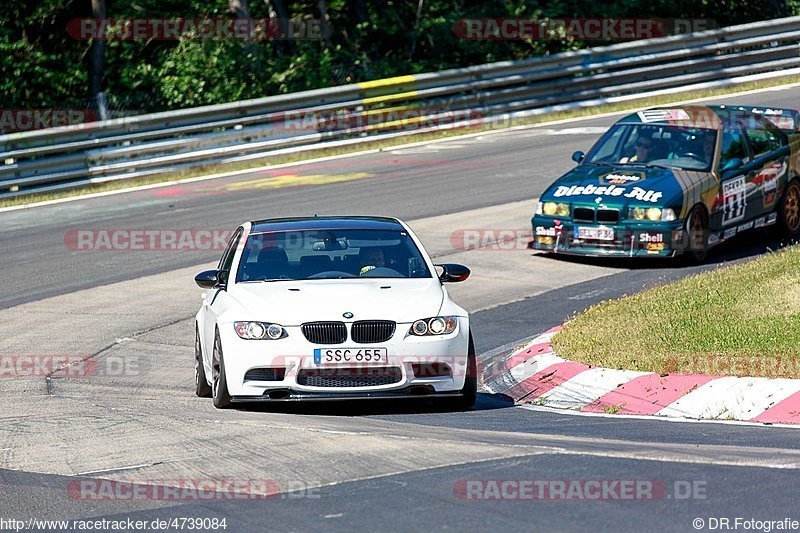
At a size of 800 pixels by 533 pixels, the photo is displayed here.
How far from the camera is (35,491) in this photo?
7254 millimetres

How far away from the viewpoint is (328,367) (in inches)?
381

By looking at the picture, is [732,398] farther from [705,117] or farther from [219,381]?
[705,117]

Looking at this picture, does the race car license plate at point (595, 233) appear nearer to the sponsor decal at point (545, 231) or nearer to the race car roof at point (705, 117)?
the sponsor decal at point (545, 231)

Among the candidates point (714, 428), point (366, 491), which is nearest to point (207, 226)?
point (714, 428)

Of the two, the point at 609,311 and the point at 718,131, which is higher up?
the point at 718,131

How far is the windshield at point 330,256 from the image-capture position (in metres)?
10.8

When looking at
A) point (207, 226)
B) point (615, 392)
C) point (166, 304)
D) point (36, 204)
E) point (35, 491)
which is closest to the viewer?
point (35, 491)

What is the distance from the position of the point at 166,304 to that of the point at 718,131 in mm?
7027

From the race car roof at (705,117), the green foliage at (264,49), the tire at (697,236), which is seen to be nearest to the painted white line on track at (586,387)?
the tire at (697,236)

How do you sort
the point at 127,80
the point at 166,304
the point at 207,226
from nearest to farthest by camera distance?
the point at 166,304, the point at 207,226, the point at 127,80

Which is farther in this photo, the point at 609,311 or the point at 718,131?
the point at 718,131

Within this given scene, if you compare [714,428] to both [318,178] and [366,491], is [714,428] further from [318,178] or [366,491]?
[318,178]

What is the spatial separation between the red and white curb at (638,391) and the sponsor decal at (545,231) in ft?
15.7

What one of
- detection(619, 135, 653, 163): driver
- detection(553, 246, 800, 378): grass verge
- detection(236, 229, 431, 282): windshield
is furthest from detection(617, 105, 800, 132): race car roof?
detection(236, 229, 431, 282): windshield
